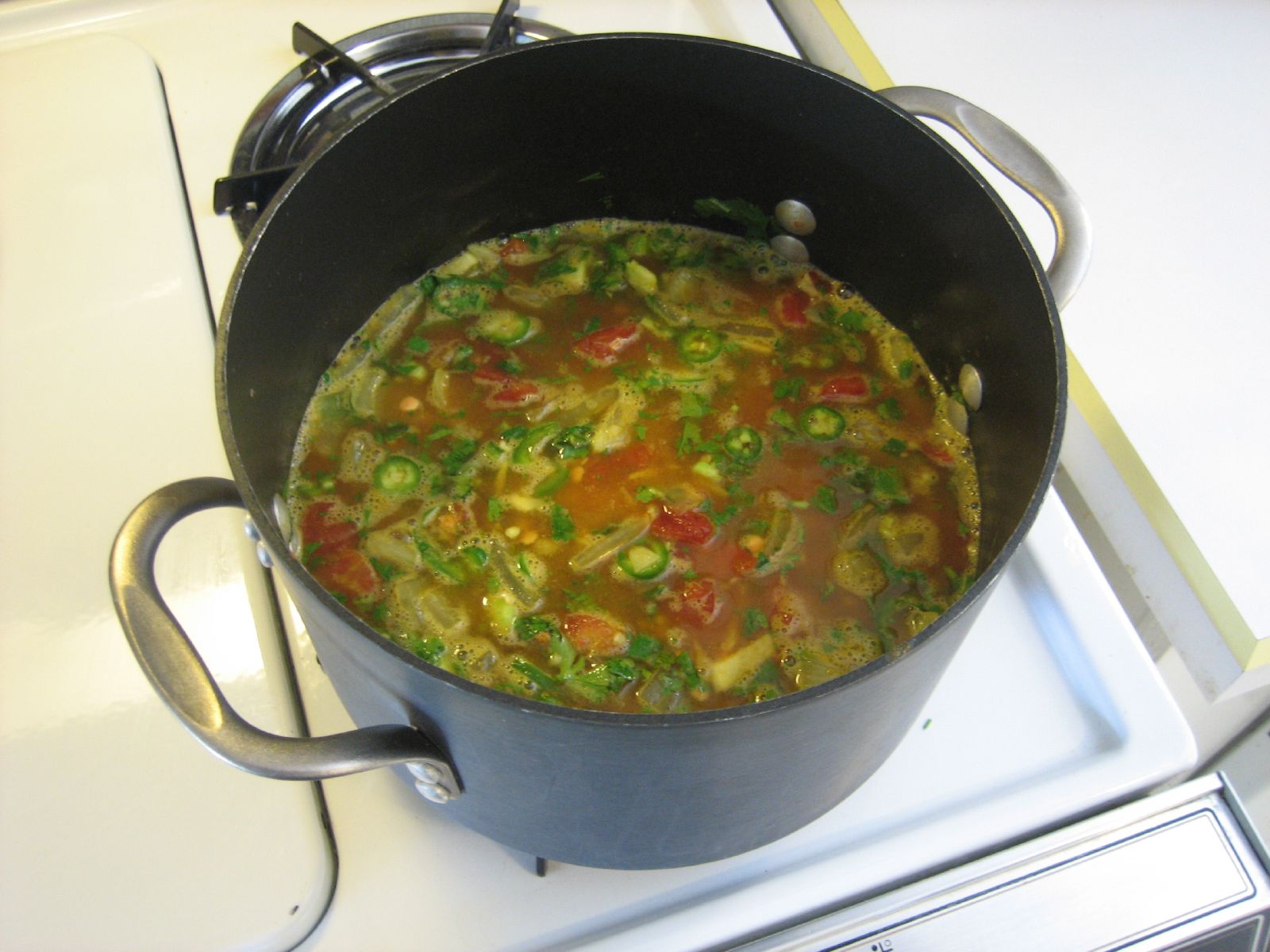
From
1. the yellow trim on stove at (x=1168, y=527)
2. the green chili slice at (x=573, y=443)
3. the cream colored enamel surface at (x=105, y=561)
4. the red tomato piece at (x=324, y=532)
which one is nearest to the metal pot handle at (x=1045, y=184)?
the yellow trim on stove at (x=1168, y=527)

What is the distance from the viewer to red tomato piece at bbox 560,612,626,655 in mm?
1085

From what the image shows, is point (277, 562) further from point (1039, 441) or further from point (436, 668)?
point (1039, 441)

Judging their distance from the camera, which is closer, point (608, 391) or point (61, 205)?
point (608, 391)

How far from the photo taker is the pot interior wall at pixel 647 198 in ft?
3.45

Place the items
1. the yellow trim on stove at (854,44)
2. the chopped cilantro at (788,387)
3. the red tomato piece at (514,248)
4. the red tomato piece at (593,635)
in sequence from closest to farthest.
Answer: the red tomato piece at (593,635)
the chopped cilantro at (788,387)
the red tomato piece at (514,248)
the yellow trim on stove at (854,44)

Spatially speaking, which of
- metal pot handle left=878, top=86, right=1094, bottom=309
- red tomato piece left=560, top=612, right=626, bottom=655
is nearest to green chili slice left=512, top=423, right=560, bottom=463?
red tomato piece left=560, top=612, right=626, bottom=655

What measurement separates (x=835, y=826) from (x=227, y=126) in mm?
1233

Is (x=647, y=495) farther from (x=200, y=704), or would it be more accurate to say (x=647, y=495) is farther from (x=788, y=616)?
(x=200, y=704)

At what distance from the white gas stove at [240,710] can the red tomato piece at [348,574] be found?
0.25ft

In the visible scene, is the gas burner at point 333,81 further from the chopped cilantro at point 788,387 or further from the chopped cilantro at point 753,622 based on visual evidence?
the chopped cilantro at point 753,622

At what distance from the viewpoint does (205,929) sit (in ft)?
3.31

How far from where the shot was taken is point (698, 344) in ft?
4.39

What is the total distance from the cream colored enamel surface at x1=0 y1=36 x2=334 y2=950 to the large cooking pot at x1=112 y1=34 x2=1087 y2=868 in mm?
155

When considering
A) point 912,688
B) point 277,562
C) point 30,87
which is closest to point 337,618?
point 277,562
